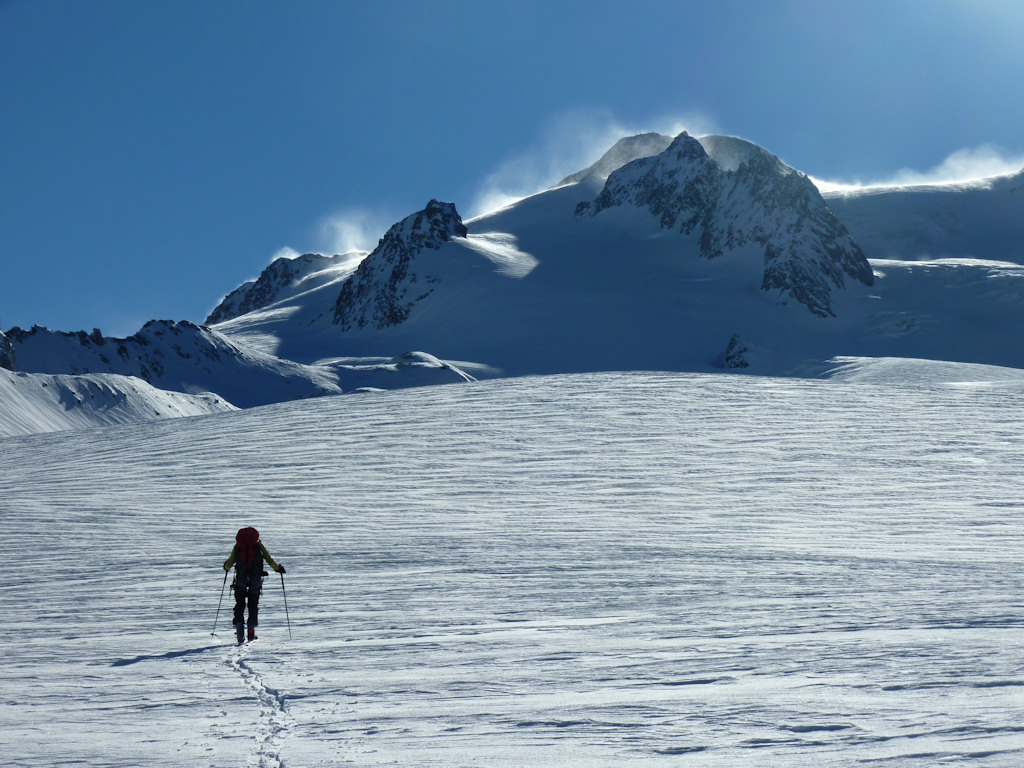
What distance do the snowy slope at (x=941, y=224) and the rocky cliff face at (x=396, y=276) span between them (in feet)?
242

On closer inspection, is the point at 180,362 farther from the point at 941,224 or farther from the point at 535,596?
the point at 941,224

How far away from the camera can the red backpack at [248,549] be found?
36.1ft

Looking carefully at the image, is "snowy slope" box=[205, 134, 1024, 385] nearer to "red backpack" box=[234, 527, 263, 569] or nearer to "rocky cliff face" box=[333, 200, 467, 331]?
"rocky cliff face" box=[333, 200, 467, 331]

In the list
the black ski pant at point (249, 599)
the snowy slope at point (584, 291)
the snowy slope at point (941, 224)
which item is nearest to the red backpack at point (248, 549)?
the black ski pant at point (249, 599)

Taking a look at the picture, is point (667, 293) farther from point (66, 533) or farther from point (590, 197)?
point (66, 533)

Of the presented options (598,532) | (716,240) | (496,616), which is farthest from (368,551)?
(716,240)

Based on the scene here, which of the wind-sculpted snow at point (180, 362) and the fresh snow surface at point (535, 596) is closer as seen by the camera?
the fresh snow surface at point (535, 596)

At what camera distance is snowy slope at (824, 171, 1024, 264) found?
17088 cm

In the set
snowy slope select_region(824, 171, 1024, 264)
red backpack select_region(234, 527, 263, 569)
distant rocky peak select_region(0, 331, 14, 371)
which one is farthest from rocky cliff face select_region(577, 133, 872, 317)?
red backpack select_region(234, 527, 263, 569)

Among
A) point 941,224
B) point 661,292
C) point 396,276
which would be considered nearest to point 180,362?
point 396,276

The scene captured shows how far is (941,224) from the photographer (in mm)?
181750

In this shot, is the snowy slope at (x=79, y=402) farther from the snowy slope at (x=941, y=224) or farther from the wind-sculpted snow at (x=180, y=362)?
the snowy slope at (x=941, y=224)

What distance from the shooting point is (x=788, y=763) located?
5957mm

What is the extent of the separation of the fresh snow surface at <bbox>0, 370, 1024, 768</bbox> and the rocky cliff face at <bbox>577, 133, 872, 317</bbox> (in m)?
112
